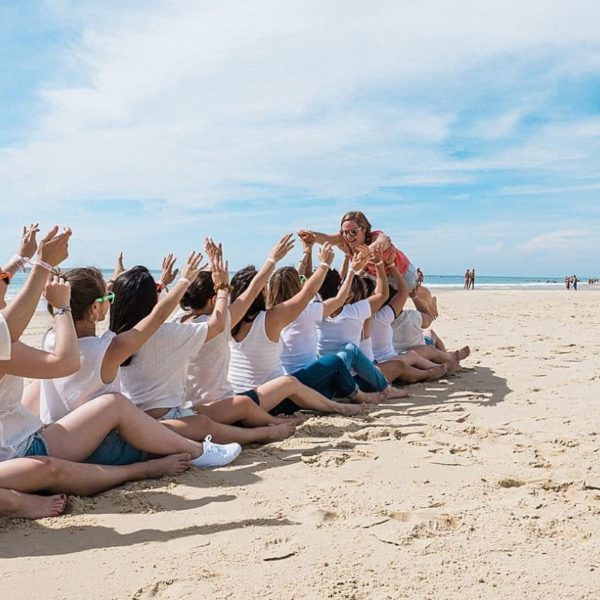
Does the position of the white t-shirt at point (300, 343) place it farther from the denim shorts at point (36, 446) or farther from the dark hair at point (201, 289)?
the denim shorts at point (36, 446)

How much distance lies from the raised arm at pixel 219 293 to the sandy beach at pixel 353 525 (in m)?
0.79

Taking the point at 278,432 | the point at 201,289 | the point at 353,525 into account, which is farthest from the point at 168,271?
the point at 353,525

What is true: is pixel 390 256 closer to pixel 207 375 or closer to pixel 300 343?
pixel 300 343

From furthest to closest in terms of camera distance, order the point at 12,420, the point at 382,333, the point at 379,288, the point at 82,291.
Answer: the point at 382,333
the point at 379,288
the point at 82,291
the point at 12,420

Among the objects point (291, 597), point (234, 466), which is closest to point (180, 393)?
point (234, 466)

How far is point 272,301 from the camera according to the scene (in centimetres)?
488

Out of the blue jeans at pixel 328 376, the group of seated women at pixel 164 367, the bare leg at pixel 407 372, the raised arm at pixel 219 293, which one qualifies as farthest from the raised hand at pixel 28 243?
the bare leg at pixel 407 372

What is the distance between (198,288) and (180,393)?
785 mm

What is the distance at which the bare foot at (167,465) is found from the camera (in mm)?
3455

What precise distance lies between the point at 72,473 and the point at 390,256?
4.25 meters

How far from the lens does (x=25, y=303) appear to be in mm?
2697

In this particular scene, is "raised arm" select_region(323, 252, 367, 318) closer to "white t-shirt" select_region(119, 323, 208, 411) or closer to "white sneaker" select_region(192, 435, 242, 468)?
"white t-shirt" select_region(119, 323, 208, 411)

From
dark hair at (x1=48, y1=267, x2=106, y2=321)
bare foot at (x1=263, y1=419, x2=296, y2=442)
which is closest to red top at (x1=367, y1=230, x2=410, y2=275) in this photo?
bare foot at (x1=263, y1=419, x2=296, y2=442)

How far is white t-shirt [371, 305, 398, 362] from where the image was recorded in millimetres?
6531
